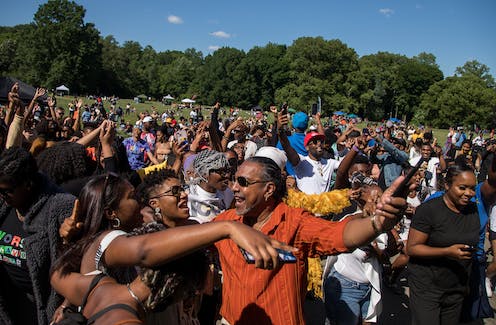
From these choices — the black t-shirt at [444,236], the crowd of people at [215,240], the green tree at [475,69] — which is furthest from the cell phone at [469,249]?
the green tree at [475,69]

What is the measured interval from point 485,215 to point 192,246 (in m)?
3.94

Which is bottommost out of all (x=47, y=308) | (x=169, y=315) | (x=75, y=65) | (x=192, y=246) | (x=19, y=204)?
(x=47, y=308)

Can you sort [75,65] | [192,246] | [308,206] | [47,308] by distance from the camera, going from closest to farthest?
[192,246] → [47,308] → [308,206] → [75,65]

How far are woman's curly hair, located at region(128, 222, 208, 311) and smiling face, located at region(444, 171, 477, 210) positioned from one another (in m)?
2.90

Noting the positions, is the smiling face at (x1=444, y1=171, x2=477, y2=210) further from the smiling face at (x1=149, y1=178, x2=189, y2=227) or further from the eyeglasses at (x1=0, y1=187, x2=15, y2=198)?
the eyeglasses at (x1=0, y1=187, x2=15, y2=198)

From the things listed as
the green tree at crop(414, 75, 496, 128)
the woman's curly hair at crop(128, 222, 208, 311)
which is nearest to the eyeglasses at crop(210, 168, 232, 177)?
the woman's curly hair at crop(128, 222, 208, 311)

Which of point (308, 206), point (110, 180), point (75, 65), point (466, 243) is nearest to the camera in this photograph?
point (110, 180)

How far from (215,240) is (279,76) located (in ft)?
294

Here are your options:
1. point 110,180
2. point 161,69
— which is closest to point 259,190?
point 110,180

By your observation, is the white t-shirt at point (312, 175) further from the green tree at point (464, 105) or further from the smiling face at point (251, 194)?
the green tree at point (464, 105)

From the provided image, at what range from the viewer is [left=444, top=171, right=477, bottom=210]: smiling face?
12.1ft

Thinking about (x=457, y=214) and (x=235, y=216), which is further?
(x=457, y=214)

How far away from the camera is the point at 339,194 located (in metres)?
4.10

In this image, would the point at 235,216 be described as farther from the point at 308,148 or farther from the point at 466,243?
the point at 308,148
